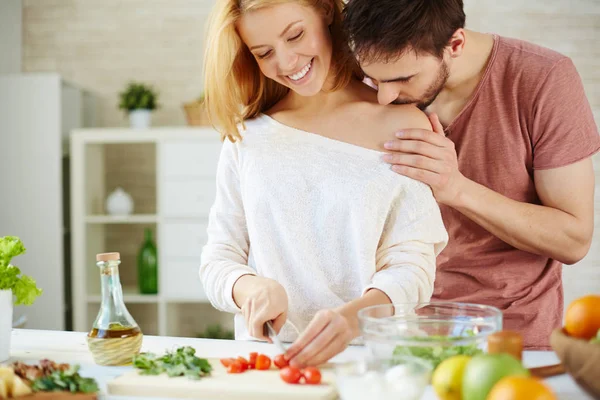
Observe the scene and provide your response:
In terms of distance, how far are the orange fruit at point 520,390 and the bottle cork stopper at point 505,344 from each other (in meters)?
0.18

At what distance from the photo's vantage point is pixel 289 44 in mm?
1540

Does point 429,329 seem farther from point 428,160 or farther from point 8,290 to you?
point 8,290

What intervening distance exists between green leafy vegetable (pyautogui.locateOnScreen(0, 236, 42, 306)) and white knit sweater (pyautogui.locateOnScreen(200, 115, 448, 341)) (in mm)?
387

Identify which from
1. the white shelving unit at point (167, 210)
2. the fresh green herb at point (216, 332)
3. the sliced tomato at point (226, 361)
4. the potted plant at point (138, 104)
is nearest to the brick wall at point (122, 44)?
the potted plant at point (138, 104)

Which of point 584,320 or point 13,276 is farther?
point 13,276

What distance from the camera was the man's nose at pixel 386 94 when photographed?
5.25 ft

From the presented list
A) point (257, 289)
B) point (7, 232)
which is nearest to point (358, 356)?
point (257, 289)

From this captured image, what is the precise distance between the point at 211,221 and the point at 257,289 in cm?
34

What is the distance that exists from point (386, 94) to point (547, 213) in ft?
1.76

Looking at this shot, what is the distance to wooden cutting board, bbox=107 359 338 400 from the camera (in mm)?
1088

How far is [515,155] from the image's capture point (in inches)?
71.6

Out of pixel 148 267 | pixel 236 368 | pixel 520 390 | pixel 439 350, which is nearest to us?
pixel 520 390

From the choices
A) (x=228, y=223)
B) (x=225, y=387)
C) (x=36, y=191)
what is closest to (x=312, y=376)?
(x=225, y=387)

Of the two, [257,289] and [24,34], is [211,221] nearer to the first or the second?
[257,289]
